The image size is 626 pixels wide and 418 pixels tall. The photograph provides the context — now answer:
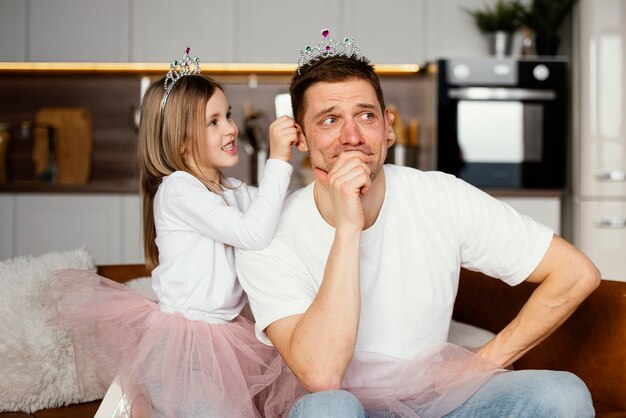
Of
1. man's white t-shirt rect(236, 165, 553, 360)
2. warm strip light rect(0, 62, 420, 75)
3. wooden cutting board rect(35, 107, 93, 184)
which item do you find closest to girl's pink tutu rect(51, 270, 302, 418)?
man's white t-shirt rect(236, 165, 553, 360)

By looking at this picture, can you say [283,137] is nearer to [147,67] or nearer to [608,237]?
[608,237]

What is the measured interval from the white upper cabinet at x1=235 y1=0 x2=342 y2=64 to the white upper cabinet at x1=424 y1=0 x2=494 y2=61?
0.49 m

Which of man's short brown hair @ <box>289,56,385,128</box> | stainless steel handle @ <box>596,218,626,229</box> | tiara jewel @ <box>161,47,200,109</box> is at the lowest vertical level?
stainless steel handle @ <box>596,218,626,229</box>

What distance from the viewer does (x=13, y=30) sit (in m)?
4.10

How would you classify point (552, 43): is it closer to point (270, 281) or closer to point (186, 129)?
point (186, 129)

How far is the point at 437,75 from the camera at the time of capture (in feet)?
12.7

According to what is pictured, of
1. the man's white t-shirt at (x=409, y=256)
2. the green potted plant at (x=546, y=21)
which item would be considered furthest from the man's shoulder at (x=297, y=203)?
the green potted plant at (x=546, y=21)

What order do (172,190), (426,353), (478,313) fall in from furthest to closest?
(478,313) → (172,190) → (426,353)

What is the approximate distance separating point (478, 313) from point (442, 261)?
491mm

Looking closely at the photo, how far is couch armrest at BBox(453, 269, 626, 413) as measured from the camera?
1.59m

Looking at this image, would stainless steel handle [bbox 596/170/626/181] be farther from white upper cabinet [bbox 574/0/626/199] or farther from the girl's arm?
the girl's arm

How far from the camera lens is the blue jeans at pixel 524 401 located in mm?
1287

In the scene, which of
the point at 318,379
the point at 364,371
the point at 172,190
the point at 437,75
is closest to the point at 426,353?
the point at 364,371

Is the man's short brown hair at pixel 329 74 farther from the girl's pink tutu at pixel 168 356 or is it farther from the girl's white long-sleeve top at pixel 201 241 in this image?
the girl's pink tutu at pixel 168 356
